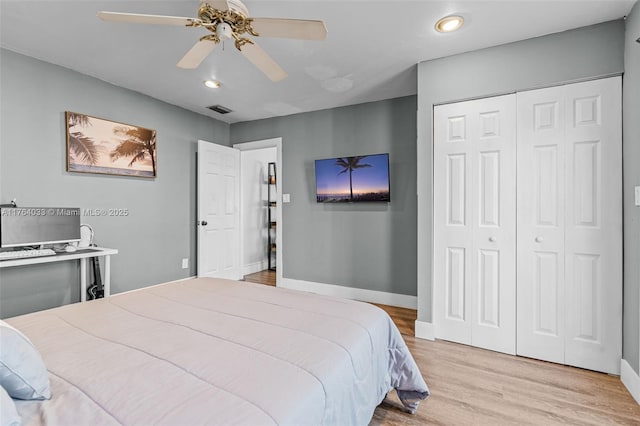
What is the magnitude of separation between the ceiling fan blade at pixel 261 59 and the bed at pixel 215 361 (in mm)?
1499

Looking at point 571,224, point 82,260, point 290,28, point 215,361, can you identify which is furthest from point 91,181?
point 571,224

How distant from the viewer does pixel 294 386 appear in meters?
0.94

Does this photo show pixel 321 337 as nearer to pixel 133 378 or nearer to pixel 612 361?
pixel 133 378

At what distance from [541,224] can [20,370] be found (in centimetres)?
300

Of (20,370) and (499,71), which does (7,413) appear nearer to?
(20,370)

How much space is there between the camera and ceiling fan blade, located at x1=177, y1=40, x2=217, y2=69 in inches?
73.0

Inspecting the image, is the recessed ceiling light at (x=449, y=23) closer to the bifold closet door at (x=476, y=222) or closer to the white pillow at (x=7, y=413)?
the bifold closet door at (x=476, y=222)

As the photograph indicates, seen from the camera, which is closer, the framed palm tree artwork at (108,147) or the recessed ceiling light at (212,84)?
the framed palm tree artwork at (108,147)

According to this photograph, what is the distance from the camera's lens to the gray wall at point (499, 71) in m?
2.20

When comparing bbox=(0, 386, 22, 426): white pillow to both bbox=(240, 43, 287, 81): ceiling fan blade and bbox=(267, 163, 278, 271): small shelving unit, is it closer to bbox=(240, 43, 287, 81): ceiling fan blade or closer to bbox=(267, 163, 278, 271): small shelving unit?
bbox=(240, 43, 287, 81): ceiling fan blade

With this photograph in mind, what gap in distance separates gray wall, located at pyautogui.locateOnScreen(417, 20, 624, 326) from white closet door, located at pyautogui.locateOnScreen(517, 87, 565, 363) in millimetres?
170

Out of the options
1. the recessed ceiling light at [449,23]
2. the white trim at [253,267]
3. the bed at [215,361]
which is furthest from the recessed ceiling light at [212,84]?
the white trim at [253,267]

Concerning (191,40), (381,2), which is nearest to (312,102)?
(191,40)

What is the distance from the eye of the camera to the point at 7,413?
28.6 inches
